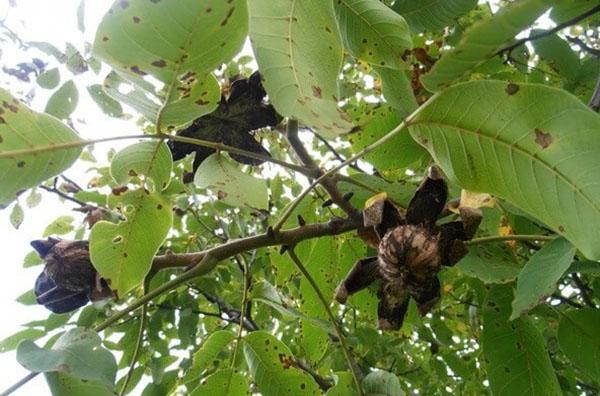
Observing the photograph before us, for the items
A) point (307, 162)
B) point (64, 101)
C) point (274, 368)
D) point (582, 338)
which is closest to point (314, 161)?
point (307, 162)

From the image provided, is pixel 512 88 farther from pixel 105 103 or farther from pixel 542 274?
pixel 105 103

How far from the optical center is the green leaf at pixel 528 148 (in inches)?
34.4

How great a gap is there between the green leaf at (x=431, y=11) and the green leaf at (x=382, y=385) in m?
0.92

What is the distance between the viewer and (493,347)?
1480mm

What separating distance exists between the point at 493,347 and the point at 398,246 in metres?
0.44

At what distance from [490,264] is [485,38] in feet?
2.71

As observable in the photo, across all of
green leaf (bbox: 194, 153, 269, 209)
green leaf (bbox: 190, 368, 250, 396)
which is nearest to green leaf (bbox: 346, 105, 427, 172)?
green leaf (bbox: 194, 153, 269, 209)

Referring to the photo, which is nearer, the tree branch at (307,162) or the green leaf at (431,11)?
the tree branch at (307,162)

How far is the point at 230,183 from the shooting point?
1.49 metres

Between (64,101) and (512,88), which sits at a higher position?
(64,101)

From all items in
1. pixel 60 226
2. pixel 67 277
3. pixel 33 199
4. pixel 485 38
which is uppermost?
pixel 33 199

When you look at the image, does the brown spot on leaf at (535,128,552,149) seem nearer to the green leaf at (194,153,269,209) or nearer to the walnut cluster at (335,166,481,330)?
the walnut cluster at (335,166,481,330)

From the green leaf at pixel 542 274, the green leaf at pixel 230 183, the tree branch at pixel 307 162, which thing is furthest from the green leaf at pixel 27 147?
the green leaf at pixel 542 274

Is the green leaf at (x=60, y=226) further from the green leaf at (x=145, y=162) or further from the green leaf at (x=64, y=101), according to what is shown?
the green leaf at (x=145, y=162)
